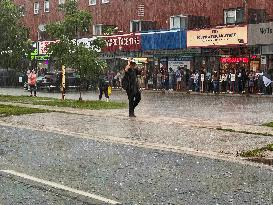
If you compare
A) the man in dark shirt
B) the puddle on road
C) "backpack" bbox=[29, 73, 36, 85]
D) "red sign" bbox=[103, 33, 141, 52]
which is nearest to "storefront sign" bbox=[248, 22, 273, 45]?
"red sign" bbox=[103, 33, 141, 52]

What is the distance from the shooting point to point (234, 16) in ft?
125

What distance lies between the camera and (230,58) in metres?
35.0

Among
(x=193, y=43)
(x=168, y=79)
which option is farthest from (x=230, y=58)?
(x=168, y=79)

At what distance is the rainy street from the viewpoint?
23.6 feet

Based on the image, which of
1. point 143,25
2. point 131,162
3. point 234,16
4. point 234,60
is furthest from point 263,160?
point 143,25

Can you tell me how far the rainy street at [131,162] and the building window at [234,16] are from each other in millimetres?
21487

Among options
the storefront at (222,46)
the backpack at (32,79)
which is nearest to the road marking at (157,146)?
the backpack at (32,79)

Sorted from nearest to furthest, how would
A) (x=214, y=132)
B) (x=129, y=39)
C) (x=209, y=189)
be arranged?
(x=209, y=189) → (x=214, y=132) → (x=129, y=39)

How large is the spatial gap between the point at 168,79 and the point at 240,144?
2646cm

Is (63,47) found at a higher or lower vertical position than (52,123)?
higher

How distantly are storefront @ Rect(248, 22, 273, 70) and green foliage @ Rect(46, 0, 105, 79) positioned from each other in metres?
11.4

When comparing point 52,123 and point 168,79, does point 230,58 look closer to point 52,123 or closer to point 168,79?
point 168,79

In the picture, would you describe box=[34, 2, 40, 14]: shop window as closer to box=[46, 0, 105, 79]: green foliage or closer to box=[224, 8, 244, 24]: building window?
box=[224, 8, 244, 24]: building window

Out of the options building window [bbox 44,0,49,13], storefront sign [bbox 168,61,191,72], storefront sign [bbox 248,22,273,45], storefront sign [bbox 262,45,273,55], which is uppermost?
building window [bbox 44,0,49,13]
